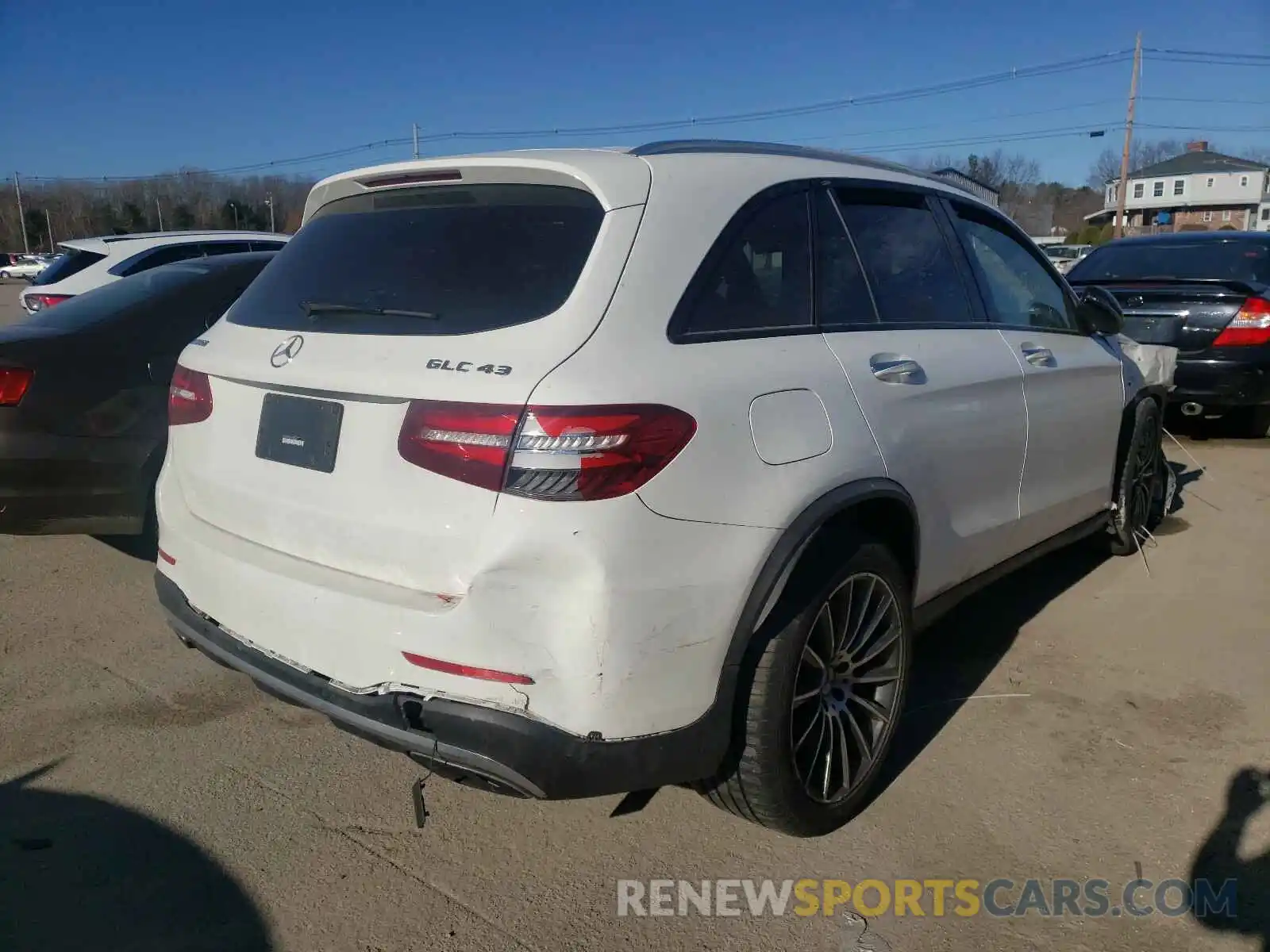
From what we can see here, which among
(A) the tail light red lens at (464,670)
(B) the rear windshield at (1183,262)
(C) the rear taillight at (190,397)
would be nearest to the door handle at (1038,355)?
(A) the tail light red lens at (464,670)

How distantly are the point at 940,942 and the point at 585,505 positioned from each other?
140 cm

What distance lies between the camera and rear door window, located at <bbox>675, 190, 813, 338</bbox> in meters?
2.39

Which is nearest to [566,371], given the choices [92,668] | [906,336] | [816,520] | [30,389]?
[816,520]

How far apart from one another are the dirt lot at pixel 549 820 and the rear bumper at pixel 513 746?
47cm

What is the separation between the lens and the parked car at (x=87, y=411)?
13.1 ft

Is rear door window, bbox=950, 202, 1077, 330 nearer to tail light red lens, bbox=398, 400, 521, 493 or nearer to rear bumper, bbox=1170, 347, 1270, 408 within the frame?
tail light red lens, bbox=398, 400, 521, 493

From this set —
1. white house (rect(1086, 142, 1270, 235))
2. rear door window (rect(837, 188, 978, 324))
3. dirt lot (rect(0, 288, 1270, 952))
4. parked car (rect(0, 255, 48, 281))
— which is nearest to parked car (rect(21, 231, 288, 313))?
dirt lot (rect(0, 288, 1270, 952))

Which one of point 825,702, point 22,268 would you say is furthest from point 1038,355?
point 22,268

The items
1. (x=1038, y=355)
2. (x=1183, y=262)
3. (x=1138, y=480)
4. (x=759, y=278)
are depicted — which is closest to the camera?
(x=759, y=278)

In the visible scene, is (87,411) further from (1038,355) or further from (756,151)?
(1038,355)

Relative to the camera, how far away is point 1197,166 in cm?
7644

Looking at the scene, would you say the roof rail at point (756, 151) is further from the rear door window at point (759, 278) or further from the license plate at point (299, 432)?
the license plate at point (299, 432)

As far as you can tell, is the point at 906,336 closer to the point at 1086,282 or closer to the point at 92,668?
the point at 92,668

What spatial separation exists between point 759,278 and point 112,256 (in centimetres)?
889
